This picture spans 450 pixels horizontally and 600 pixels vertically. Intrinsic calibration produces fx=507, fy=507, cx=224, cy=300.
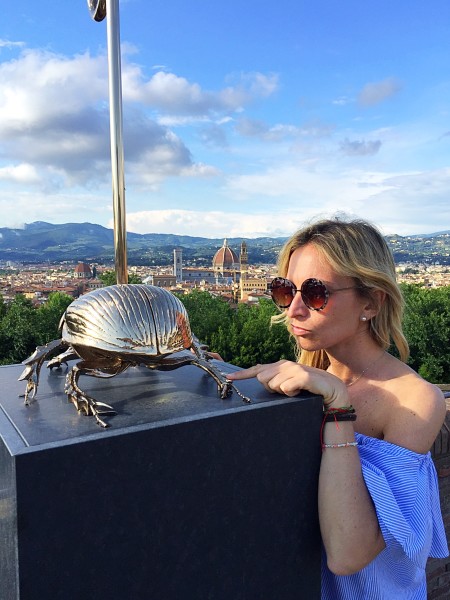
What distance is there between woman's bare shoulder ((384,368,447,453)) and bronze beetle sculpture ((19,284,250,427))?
0.46 metres

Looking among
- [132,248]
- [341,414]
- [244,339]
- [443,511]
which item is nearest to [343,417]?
[341,414]

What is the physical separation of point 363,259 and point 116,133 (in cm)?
102

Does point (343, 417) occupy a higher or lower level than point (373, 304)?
lower

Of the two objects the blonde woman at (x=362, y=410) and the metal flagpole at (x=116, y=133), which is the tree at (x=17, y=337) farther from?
the blonde woman at (x=362, y=410)

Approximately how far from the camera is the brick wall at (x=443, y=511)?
8.15 feet

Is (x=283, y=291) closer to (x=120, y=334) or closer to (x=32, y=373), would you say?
(x=120, y=334)

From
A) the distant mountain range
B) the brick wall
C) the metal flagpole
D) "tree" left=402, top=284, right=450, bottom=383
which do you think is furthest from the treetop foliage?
the distant mountain range

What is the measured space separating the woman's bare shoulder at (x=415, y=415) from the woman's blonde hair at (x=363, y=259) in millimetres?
195

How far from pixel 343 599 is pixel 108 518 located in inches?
31.8

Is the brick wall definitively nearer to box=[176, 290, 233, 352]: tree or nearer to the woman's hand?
the woman's hand

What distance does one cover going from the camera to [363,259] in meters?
1.49

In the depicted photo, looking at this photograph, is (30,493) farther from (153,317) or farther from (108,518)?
(153,317)

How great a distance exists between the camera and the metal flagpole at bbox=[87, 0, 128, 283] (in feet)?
6.12

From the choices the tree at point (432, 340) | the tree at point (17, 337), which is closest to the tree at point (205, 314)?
the tree at point (17, 337)
